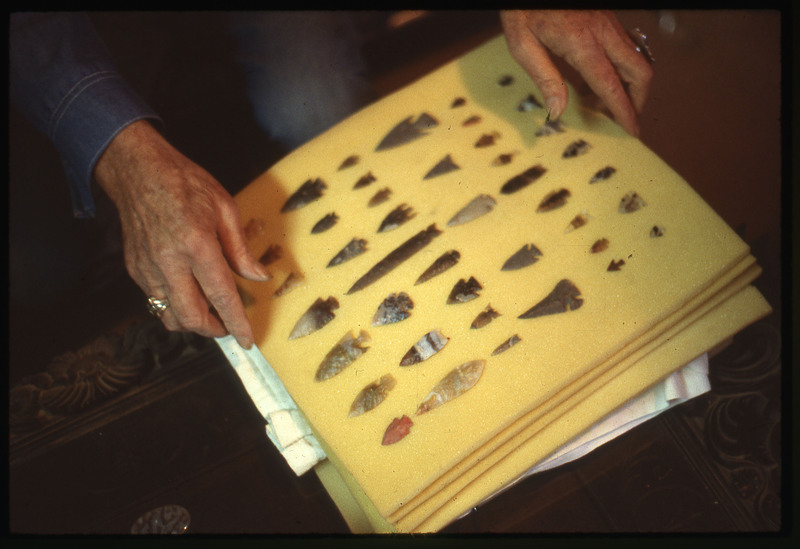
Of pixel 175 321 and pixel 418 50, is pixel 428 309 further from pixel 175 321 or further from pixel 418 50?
pixel 418 50

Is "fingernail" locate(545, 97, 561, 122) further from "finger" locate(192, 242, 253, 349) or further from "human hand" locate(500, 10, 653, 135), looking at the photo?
"finger" locate(192, 242, 253, 349)

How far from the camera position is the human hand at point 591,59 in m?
0.95

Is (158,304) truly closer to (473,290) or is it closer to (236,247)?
(236,247)

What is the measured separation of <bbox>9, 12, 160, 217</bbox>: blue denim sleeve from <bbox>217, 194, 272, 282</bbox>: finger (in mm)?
265

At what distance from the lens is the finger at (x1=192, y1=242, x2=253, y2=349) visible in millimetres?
858

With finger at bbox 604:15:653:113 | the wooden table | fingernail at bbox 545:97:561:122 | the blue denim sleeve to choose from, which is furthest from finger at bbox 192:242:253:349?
finger at bbox 604:15:653:113

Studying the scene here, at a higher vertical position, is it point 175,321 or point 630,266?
point 175,321

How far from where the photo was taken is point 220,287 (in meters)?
0.87

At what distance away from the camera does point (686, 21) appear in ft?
4.54

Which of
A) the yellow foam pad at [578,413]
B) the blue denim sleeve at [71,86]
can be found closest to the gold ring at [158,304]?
the blue denim sleeve at [71,86]

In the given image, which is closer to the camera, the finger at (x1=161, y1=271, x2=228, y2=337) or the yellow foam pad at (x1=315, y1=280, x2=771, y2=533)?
the yellow foam pad at (x1=315, y1=280, x2=771, y2=533)

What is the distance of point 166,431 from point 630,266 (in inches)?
33.6

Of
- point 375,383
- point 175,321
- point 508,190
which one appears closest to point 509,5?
point 508,190

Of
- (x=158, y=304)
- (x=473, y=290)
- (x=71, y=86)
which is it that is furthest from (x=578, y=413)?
(x=71, y=86)
